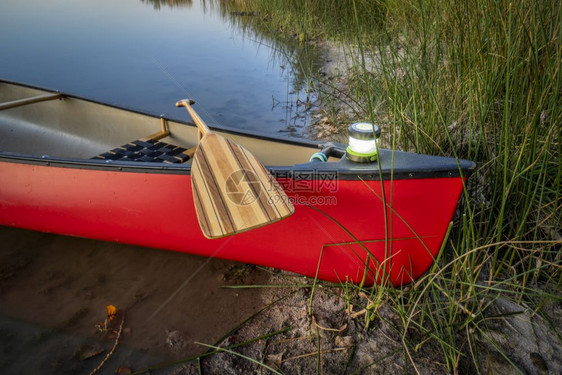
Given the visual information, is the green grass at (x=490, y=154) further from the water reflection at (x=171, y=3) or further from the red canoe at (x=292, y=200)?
the water reflection at (x=171, y=3)

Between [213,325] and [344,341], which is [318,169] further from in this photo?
[213,325]

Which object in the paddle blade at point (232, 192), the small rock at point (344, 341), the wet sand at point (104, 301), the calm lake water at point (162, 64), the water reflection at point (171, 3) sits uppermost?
the water reflection at point (171, 3)

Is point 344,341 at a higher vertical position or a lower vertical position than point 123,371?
higher

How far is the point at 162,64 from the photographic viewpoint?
29.4ft

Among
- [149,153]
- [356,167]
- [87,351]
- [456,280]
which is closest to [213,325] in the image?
[87,351]

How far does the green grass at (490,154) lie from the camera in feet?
7.19

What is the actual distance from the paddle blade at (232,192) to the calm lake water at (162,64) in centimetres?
118

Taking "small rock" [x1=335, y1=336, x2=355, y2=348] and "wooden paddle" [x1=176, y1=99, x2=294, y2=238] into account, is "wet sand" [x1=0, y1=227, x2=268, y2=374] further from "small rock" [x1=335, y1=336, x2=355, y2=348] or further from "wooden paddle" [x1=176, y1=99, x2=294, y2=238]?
"wooden paddle" [x1=176, y1=99, x2=294, y2=238]

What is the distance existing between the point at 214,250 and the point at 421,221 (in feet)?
4.44

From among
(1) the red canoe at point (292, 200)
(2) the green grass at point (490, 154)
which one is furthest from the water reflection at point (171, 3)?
(2) the green grass at point (490, 154)

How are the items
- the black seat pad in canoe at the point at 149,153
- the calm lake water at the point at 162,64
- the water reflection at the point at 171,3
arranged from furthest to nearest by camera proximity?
the water reflection at the point at 171,3, the calm lake water at the point at 162,64, the black seat pad in canoe at the point at 149,153

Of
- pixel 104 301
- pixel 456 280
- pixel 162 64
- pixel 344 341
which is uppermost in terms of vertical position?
pixel 456 280

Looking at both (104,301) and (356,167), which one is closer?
(356,167)

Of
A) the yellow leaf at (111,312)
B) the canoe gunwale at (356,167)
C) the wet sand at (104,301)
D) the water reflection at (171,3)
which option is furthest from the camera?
the water reflection at (171,3)
